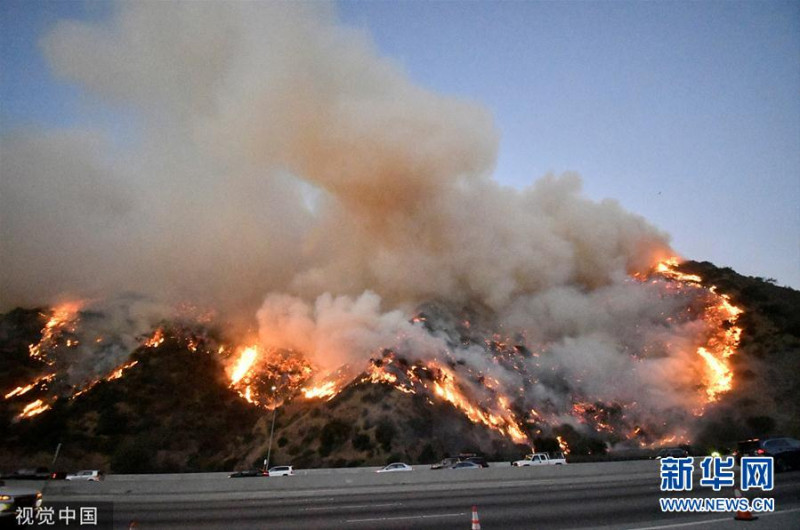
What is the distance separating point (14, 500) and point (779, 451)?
113 feet

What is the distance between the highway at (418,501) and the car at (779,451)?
0.94m

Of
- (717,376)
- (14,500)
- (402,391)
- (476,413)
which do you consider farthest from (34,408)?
(717,376)

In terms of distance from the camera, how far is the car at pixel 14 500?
12.7m

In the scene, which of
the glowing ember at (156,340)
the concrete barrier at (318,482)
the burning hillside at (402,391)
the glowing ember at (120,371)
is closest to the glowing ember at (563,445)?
the burning hillside at (402,391)

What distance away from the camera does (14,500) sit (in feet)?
42.5

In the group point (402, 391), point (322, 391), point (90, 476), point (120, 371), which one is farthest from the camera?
point (120, 371)

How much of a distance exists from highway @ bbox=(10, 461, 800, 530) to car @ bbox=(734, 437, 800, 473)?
940 mm

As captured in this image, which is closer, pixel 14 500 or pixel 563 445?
pixel 14 500

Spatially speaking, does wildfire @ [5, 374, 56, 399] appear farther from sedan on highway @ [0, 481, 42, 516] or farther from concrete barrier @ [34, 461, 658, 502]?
sedan on highway @ [0, 481, 42, 516]

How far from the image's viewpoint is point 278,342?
109500mm

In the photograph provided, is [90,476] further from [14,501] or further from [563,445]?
[563,445]

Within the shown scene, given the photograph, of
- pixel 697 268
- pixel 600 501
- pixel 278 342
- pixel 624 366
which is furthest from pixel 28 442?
pixel 697 268

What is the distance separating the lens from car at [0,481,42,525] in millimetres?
12664

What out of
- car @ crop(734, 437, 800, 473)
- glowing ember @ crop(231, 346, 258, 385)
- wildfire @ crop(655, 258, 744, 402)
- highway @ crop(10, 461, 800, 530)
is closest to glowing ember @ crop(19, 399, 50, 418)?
glowing ember @ crop(231, 346, 258, 385)
